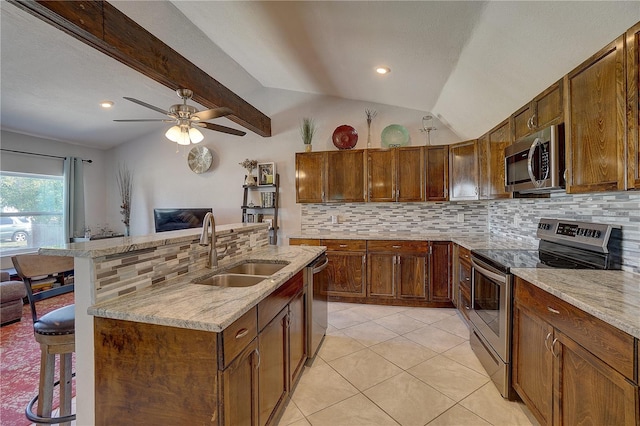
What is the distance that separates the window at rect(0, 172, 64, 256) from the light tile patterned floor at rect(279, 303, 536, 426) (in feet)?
17.6

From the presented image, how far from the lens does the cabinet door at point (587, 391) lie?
1028 mm

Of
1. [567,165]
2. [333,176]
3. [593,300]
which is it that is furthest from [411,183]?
[593,300]

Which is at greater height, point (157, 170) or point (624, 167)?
point (157, 170)

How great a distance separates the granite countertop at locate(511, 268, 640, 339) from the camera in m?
1.06

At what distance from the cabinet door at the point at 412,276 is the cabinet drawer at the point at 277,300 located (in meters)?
1.97

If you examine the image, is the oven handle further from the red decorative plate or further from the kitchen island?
the red decorative plate

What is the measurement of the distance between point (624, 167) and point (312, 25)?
2.27 m

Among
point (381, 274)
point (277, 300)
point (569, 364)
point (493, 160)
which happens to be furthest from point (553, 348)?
point (381, 274)

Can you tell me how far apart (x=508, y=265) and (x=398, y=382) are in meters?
1.15

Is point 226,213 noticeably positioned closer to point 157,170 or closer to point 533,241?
point 157,170

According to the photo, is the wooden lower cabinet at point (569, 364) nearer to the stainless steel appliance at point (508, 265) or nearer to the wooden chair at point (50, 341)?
the stainless steel appliance at point (508, 265)

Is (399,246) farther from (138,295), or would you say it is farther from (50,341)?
(50,341)

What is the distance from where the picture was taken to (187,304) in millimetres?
1229

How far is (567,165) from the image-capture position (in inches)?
69.0
